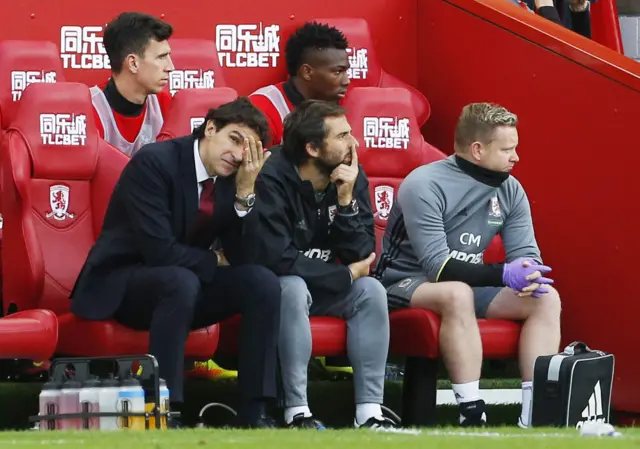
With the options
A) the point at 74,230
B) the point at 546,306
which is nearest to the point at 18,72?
the point at 74,230

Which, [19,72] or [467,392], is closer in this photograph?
[467,392]

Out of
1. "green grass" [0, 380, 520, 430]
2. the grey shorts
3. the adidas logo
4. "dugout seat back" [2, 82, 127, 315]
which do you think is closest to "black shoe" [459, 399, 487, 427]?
the adidas logo

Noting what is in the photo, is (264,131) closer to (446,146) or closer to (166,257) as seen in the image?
(166,257)

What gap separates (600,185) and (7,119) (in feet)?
7.76

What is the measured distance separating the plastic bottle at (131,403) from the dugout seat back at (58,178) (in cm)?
107

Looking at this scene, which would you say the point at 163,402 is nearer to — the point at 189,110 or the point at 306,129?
the point at 306,129

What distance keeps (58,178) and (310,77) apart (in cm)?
122

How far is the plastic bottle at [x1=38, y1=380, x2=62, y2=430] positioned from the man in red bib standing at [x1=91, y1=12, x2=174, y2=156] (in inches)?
60.4

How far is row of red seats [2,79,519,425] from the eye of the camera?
5656 mm

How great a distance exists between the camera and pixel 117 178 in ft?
20.0

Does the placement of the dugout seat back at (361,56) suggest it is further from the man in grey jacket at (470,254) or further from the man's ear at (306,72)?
the man in grey jacket at (470,254)

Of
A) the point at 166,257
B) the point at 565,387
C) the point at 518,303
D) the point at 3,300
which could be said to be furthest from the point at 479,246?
the point at 3,300

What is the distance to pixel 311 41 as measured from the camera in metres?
6.77

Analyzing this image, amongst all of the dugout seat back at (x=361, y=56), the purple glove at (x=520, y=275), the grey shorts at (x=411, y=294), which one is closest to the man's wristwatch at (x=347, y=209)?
the grey shorts at (x=411, y=294)
